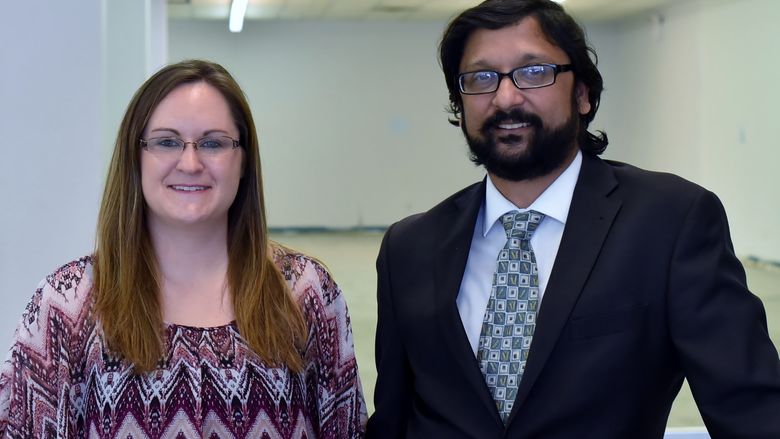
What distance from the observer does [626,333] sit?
1728 millimetres

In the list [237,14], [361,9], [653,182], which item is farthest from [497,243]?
[361,9]

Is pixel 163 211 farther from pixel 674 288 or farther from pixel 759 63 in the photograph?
pixel 759 63

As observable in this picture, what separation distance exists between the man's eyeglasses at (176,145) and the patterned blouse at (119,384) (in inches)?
10.8

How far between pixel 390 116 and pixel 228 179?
13.3 m

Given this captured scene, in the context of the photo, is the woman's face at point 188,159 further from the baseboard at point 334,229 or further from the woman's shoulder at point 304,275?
the baseboard at point 334,229

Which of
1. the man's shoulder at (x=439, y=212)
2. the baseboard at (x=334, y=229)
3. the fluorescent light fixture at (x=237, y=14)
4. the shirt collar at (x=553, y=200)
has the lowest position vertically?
the baseboard at (x=334, y=229)

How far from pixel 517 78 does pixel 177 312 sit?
82cm

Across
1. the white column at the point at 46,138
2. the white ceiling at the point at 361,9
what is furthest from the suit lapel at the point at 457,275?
the white ceiling at the point at 361,9

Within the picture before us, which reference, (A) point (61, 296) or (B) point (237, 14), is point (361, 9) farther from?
(A) point (61, 296)

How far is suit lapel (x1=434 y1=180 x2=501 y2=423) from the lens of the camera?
1.82 m

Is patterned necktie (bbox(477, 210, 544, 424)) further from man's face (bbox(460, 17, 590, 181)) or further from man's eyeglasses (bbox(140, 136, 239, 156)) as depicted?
man's eyeglasses (bbox(140, 136, 239, 156))

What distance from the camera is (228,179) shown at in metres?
1.85

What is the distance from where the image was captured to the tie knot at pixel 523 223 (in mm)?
1881

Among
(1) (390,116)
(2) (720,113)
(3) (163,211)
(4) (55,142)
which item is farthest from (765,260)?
(3) (163,211)
